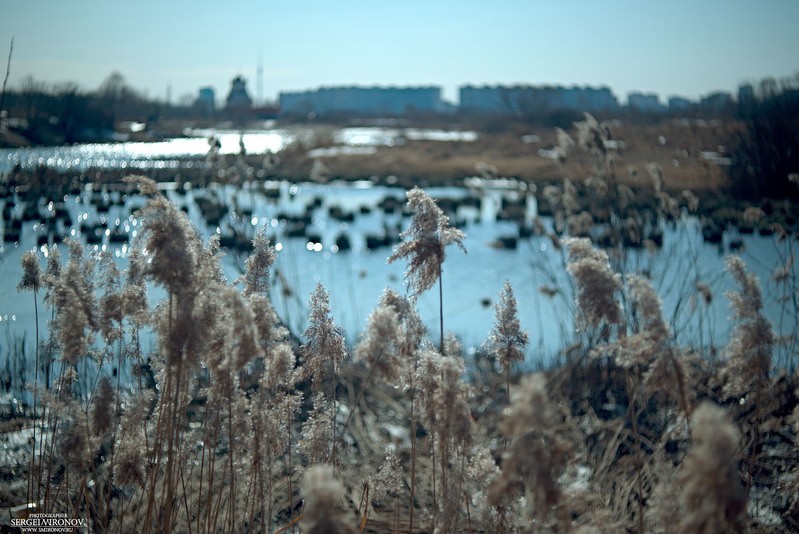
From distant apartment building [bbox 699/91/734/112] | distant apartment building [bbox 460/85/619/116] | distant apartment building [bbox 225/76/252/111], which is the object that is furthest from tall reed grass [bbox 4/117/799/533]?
distant apartment building [bbox 460/85/619/116]

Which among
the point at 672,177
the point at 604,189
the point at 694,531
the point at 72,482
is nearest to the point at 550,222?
the point at 672,177

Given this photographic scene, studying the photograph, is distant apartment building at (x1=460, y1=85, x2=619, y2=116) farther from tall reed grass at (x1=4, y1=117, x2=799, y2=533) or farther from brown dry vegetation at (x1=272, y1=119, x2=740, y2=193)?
tall reed grass at (x1=4, y1=117, x2=799, y2=533)

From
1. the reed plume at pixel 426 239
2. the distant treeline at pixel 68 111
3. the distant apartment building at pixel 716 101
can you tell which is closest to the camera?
the reed plume at pixel 426 239

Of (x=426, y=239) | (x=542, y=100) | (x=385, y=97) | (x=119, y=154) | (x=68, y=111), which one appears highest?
(x=385, y=97)

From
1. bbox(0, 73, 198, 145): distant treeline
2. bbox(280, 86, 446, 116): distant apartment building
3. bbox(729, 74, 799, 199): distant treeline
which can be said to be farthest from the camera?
bbox(280, 86, 446, 116): distant apartment building

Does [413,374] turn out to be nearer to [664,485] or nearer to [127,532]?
[664,485]

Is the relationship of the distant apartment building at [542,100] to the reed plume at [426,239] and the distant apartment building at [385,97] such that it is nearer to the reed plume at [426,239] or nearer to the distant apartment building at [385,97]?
the reed plume at [426,239]

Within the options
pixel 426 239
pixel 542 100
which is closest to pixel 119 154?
pixel 426 239

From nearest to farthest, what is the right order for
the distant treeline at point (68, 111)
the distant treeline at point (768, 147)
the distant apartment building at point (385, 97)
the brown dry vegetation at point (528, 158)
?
the distant treeline at point (68, 111), the distant treeline at point (768, 147), the brown dry vegetation at point (528, 158), the distant apartment building at point (385, 97)

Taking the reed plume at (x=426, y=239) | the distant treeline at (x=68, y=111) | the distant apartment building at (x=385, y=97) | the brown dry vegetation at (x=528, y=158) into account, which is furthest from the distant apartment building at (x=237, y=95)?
the distant apartment building at (x=385, y=97)

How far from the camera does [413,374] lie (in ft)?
6.83

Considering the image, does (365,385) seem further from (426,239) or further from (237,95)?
(237,95)

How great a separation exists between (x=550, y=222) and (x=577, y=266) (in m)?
15.4

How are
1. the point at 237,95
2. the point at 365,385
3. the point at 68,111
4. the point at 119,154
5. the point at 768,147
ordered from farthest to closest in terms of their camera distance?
the point at 768,147 < the point at 237,95 < the point at 68,111 < the point at 119,154 < the point at 365,385
